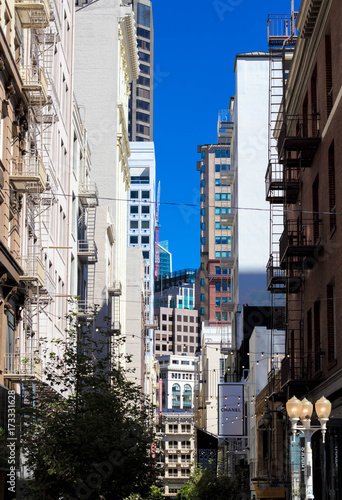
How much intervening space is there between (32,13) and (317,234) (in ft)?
48.0

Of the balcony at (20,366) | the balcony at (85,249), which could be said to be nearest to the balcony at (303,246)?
the balcony at (20,366)

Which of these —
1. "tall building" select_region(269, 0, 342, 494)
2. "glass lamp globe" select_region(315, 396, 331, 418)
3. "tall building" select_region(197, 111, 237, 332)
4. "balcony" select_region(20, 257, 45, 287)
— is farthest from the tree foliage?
"tall building" select_region(197, 111, 237, 332)

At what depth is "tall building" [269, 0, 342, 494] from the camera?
2689 centimetres

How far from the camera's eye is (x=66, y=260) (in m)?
50.5

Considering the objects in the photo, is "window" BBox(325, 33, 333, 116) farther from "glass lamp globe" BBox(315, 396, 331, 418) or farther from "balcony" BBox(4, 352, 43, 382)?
"balcony" BBox(4, 352, 43, 382)

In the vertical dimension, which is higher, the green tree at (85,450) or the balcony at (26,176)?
the balcony at (26,176)

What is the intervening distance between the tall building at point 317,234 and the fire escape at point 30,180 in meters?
9.39

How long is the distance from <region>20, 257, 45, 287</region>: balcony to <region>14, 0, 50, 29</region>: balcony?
9.36m

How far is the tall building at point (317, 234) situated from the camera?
26891 millimetres

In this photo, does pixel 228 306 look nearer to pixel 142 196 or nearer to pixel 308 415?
pixel 308 415

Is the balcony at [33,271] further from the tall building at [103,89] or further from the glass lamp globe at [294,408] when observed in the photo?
the tall building at [103,89]

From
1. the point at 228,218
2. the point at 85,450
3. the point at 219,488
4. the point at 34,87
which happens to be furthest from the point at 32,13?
the point at 228,218

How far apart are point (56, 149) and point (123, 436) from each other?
22.9 metres

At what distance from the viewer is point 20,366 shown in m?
33.0
